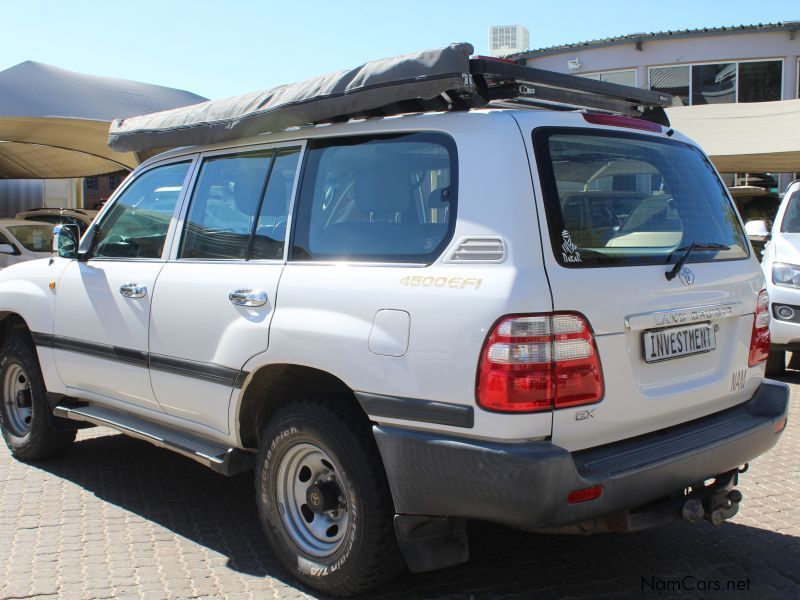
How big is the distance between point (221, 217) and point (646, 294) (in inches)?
80.5

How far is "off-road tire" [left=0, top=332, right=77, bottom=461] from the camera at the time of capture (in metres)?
5.04

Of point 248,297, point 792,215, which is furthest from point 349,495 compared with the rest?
point 792,215

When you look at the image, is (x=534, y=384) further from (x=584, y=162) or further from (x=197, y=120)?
(x=197, y=120)

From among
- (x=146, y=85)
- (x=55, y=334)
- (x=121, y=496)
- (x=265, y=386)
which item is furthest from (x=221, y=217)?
(x=146, y=85)

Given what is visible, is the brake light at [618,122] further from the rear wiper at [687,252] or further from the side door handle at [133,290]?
the side door handle at [133,290]

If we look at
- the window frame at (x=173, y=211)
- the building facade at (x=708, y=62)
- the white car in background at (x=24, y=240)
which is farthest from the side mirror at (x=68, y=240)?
the building facade at (x=708, y=62)

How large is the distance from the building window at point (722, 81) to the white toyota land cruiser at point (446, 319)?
58.5 feet

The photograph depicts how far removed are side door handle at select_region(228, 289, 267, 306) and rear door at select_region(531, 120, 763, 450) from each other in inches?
50.0

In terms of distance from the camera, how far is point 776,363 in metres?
7.78

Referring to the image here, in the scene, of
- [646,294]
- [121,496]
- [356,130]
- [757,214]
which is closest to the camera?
[646,294]

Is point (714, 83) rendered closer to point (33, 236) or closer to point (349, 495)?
point (33, 236)

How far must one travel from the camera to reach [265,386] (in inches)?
140

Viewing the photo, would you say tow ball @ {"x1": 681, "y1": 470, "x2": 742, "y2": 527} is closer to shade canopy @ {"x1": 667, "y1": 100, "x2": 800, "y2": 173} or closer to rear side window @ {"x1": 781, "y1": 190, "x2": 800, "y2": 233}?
rear side window @ {"x1": 781, "y1": 190, "x2": 800, "y2": 233}

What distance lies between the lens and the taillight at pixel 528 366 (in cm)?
266
